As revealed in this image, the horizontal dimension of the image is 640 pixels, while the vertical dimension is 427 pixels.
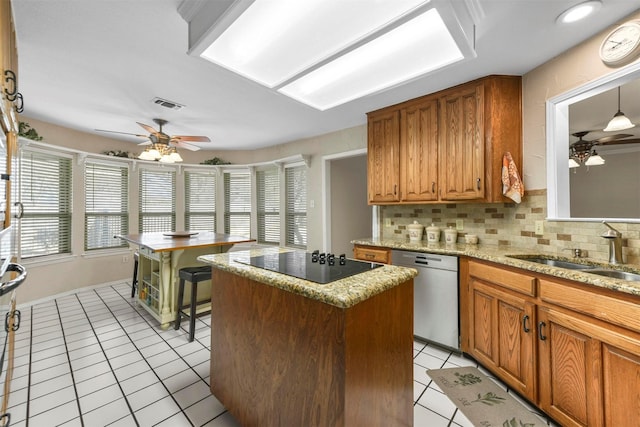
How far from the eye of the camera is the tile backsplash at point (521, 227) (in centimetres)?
187

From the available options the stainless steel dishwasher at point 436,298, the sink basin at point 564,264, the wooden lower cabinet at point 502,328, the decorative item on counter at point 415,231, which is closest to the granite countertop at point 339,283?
the wooden lower cabinet at point 502,328

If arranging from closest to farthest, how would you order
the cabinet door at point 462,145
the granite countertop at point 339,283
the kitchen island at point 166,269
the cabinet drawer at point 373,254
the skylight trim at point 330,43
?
the granite countertop at point 339,283, the skylight trim at point 330,43, the cabinet door at point 462,145, the cabinet drawer at point 373,254, the kitchen island at point 166,269

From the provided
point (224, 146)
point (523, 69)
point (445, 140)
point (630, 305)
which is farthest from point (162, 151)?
point (630, 305)

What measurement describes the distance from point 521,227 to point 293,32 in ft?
8.11

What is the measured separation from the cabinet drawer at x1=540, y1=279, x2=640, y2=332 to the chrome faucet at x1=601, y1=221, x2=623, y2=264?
517 millimetres

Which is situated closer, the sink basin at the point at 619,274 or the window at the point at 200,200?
the sink basin at the point at 619,274

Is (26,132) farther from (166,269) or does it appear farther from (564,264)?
(564,264)

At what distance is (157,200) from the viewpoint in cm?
512

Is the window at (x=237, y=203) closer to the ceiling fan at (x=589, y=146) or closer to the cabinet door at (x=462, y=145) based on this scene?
the cabinet door at (x=462, y=145)

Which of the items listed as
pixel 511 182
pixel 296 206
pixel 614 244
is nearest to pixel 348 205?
pixel 296 206

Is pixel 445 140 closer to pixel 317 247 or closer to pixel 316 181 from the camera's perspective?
pixel 316 181

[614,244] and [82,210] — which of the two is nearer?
[614,244]

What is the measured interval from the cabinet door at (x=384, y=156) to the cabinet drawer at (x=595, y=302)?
1.71 metres

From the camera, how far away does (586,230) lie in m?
1.98
